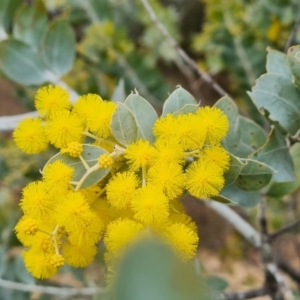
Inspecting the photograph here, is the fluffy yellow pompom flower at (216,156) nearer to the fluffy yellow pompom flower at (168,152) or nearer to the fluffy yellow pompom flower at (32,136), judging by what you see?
the fluffy yellow pompom flower at (168,152)

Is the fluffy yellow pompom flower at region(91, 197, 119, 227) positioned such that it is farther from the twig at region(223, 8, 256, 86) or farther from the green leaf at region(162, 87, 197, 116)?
the twig at region(223, 8, 256, 86)

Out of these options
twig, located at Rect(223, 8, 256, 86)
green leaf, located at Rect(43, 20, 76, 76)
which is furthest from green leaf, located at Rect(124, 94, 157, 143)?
twig, located at Rect(223, 8, 256, 86)

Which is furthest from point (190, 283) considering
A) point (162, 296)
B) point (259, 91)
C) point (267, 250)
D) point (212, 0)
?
point (212, 0)

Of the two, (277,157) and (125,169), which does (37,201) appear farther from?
(277,157)

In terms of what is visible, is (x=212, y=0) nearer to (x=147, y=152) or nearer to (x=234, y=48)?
(x=234, y=48)

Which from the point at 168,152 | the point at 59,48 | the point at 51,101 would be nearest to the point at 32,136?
the point at 51,101
